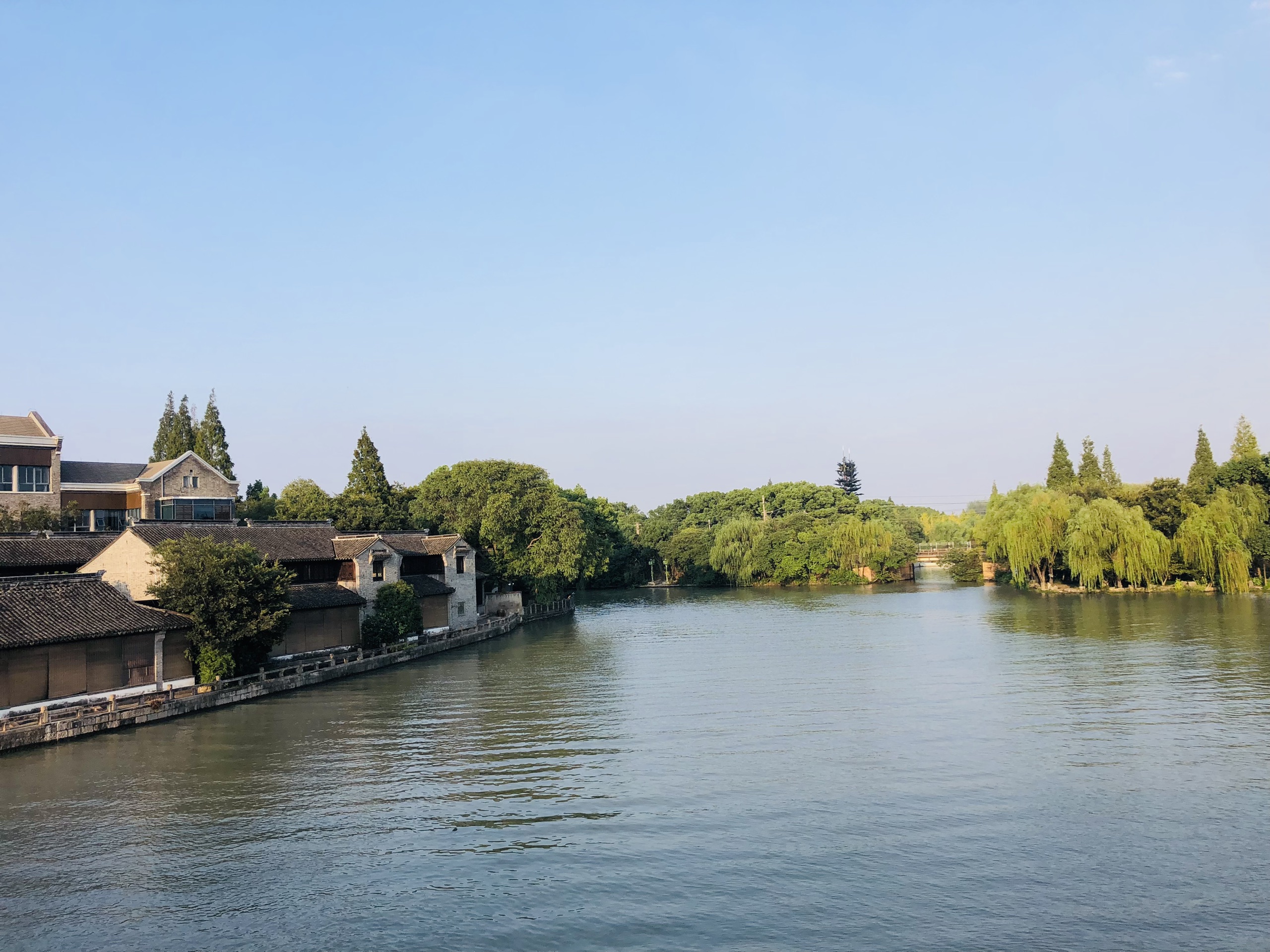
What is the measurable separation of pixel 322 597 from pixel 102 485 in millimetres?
21544

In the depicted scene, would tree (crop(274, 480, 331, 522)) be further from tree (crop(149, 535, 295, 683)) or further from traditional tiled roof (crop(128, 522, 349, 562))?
tree (crop(149, 535, 295, 683))

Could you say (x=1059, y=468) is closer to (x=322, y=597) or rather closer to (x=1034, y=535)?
(x=1034, y=535)

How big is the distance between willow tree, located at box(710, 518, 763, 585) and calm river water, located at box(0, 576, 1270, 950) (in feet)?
215

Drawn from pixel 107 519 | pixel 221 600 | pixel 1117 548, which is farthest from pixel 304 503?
pixel 1117 548

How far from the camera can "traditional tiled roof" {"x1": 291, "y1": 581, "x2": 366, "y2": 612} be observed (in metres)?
42.0

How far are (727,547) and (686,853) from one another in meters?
87.8

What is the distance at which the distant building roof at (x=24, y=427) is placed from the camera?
2051 inches

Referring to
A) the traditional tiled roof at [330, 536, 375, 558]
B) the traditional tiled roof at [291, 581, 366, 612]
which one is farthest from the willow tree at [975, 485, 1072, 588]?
the traditional tiled roof at [291, 581, 366, 612]

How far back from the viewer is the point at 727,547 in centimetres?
10488

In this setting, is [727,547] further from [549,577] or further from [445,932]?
[445,932]

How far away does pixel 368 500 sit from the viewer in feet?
221

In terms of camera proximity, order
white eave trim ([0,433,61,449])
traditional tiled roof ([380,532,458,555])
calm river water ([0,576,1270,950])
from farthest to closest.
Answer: traditional tiled roof ([380,532,458,555]) < white eave trim ([0,433,61,449]) < calm river water ([0,576,1270,950])

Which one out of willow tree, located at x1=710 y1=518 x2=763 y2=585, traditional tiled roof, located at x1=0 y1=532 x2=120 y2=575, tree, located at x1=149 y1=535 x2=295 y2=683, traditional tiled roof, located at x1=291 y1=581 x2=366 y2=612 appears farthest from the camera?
willow tree, located at x1=710 y1=518 x2=763 y2=585

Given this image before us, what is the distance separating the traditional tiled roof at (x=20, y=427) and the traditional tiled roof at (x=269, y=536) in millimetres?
15414
